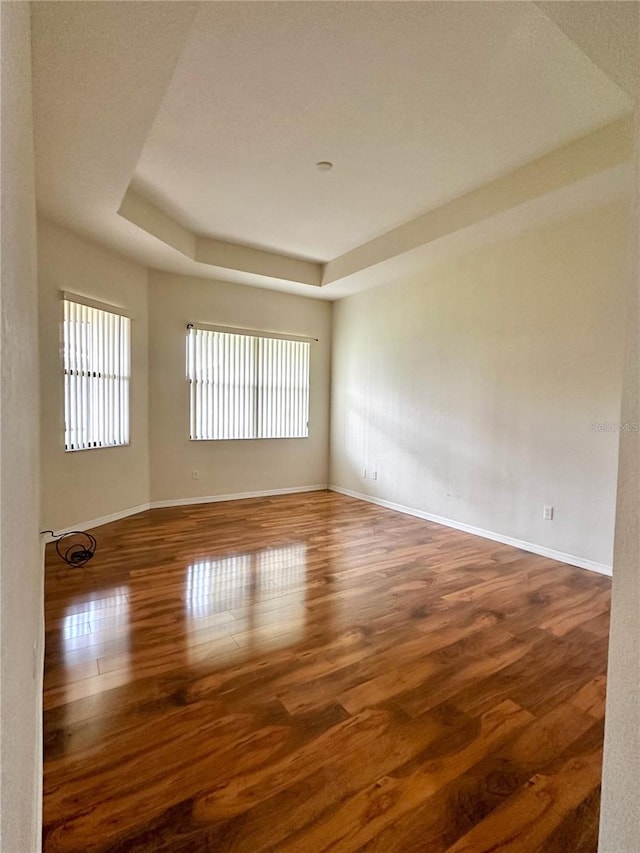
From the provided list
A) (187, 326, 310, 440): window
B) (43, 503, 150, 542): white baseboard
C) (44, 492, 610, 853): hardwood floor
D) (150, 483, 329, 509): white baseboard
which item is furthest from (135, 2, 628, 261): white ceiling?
(150, 483, 329, 509): white baseboard

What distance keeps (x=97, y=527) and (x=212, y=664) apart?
111 inches

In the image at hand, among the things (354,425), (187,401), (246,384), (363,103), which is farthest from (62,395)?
(354,425)

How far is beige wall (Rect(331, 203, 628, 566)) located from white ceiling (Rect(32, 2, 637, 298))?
0.91 metres

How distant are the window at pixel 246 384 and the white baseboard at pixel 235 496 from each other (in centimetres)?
81

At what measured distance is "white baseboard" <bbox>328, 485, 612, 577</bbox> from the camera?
3.29 meters

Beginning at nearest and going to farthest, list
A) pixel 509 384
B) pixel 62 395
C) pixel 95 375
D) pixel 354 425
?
pixel 62 395 < pixel 509 384 < pixel 95 375 < pixel 354 425

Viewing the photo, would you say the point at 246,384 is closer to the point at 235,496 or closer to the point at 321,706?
the point at 235,496

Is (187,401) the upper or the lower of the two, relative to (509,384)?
lower

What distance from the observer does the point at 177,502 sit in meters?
5.14

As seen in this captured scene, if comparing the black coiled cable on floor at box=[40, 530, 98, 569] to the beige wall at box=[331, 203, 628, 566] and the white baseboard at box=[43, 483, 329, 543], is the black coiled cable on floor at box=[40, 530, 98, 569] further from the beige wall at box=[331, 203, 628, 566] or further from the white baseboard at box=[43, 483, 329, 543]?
the beige wall at box=[331, 203, 628, 566]

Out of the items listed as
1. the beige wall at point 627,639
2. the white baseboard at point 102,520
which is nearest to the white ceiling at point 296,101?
the beige wall at point 627,639

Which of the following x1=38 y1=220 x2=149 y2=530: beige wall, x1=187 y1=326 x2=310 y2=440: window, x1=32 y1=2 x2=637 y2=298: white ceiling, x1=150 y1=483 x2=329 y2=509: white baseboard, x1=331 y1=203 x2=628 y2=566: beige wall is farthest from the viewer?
x1=187 y1=326 x2=310 y2=440: window

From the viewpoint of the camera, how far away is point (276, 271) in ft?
16.8

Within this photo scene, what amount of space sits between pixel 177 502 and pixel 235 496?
0.79m
